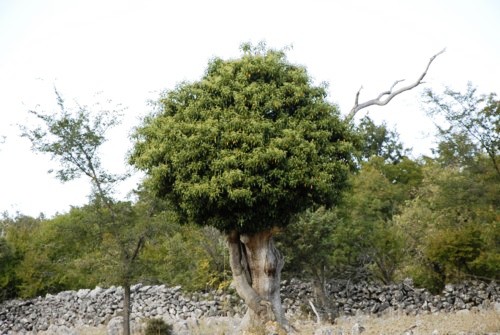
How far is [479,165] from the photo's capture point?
21422 mm

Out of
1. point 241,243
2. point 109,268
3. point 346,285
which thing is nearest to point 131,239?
point 109,268

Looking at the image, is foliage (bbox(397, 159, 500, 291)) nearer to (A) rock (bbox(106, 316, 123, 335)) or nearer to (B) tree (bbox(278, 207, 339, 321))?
(B) tree (bbox(278, 207, 339, 321))

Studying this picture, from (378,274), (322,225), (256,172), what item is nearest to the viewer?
(256,172)

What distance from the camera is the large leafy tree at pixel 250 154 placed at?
14773 mm

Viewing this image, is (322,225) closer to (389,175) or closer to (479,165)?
(479,165)

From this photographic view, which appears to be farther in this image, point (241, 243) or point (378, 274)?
point (378, 274)

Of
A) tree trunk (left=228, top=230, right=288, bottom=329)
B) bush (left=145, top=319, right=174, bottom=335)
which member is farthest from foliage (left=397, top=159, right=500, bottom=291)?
bush (left=145, top=319, right=174, bottom=335)

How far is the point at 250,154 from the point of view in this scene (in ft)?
47.7

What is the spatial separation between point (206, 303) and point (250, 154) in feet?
47.2

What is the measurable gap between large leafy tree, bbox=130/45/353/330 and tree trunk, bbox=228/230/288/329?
0.03m

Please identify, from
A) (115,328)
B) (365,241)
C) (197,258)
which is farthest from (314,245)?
(115,328)

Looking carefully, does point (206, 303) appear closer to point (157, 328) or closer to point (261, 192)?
point (157, 328)

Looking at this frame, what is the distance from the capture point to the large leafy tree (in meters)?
14.8

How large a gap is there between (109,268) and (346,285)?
13.2m
